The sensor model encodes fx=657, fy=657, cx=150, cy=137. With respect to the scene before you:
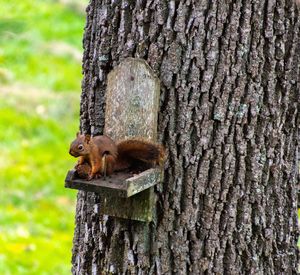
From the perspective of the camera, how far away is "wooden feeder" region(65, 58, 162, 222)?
228cm

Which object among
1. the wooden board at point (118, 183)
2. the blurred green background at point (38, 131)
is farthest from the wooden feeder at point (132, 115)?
the blurred green background at point (38, 131)

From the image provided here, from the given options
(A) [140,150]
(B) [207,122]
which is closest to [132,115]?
(A) [140,150]

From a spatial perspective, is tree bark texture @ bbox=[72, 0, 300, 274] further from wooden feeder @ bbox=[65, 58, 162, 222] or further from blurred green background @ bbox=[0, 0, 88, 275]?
blurred green background @ bbox=[0, 0, 88, 275]

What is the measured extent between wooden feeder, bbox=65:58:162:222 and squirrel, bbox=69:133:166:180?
0.04 metres

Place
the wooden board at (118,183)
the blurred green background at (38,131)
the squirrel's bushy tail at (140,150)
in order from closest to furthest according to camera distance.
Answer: the wooden board at (118,183) → the squirrel's bushy tail at (140,150) → the blurred green background at (38,131)

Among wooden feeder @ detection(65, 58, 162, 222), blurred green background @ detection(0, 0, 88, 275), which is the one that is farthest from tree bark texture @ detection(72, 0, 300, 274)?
blurred green background @ detection(0, 0, 88, 275)

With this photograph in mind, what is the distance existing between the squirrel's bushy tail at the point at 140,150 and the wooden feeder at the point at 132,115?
0.04 metres

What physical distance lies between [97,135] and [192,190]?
41 cm

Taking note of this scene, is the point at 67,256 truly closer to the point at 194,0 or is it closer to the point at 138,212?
the point at 138,212

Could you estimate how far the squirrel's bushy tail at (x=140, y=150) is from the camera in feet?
7.32

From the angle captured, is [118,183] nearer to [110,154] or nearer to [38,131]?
[110,154]

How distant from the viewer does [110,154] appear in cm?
218

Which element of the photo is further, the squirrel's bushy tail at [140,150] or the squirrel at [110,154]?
the squirrel's bushy tail at [140,150]

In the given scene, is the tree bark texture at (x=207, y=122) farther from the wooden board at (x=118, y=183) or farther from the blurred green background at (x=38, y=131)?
the blurred green background at (x=38, y=131)
